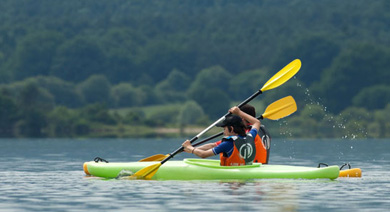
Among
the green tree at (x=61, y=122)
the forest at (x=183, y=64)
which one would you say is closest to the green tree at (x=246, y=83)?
the forest at (x=183, y=64)

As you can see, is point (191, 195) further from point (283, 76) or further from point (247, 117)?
point (283, 76)

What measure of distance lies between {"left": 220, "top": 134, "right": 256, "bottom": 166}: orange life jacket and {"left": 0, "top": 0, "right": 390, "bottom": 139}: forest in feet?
237

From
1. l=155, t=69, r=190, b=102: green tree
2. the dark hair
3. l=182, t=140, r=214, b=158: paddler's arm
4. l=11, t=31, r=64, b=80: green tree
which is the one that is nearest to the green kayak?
l=182, t=140, r=214, b=158: paddler's arm

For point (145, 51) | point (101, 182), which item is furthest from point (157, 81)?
point (101, 182)

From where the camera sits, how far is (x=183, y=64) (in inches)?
6344

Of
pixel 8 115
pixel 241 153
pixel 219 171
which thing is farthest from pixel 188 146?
pixel 8 115

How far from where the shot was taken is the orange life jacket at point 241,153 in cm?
1852

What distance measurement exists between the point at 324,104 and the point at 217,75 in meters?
30.2

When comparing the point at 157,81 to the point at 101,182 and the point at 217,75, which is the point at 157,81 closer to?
the point at 217,75

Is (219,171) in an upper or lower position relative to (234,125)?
lower

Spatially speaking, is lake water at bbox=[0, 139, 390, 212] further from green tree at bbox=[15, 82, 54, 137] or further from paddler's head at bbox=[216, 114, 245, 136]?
green tree at bbox=[15, 82, 54, 137]

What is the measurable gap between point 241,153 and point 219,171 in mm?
658

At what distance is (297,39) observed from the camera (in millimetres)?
145000

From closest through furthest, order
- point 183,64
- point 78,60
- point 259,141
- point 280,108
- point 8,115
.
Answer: point 259,141 → point 280,108 → point 8,115 → point 78,60 → point 183,64
